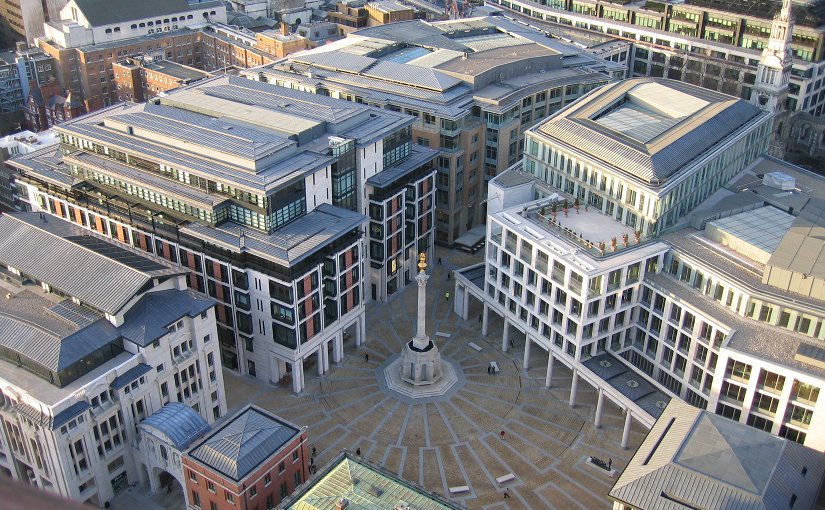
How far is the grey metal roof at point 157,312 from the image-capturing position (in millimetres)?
97375

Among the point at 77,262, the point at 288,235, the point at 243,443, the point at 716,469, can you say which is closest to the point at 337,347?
the point at 288,235

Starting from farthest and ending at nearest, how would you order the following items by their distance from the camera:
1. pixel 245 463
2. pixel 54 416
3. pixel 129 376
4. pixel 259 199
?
pixel 259 199 < pixel 129 376 < pixel 54 416 < pixel 245 463

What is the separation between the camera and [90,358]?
310ft

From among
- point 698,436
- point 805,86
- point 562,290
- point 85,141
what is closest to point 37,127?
point 85,141

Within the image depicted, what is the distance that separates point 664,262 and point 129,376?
2866 inches

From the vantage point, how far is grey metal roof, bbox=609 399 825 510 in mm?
81125

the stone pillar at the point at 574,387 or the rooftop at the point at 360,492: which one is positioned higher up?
the rooftop at the point at 360,492

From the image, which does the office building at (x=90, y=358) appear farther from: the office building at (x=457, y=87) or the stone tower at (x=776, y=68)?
the stone tower at (x=776, y=68)

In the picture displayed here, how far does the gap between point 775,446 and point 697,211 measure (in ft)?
144

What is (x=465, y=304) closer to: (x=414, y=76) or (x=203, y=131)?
(x=414, y=76)

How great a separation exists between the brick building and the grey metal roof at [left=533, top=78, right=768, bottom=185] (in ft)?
208

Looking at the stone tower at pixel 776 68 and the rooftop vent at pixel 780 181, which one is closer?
the rooftop vent at pixel 780 181

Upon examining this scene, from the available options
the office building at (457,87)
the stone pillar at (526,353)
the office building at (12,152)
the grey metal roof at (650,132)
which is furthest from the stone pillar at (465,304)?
the office building at (12,152)

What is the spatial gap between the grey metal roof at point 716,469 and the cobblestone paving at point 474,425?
15.6m
